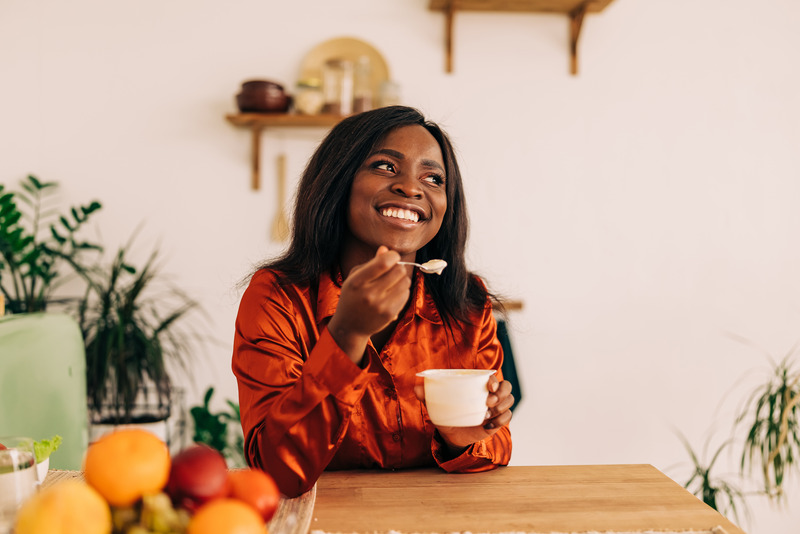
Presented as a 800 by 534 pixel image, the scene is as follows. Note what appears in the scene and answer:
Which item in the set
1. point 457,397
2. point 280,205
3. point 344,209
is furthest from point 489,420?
point 280,205

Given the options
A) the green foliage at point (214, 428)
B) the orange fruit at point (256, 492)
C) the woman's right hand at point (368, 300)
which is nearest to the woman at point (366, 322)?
the woman's right hand at point (368, 300)

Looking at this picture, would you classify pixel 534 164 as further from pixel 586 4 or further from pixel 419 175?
pixel 419 175

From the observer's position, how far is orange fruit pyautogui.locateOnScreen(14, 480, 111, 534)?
1.82 feet

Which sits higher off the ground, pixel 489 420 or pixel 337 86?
pixel 337 86

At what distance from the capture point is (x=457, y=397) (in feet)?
3.16

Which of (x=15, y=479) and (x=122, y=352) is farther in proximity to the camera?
(x=122, y=352)

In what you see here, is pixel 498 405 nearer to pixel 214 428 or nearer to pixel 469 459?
pixel 469 459

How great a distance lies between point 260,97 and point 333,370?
186cm

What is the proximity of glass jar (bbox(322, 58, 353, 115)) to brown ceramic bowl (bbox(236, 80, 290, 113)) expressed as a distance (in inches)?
8.0

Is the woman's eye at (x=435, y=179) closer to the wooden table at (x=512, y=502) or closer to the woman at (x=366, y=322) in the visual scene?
the woman at (x=366, y=322)

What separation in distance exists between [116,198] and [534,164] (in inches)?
72.3

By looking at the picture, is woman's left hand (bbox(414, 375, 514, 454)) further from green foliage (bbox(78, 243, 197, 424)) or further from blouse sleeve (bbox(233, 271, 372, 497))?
green foliage (bbox(78, 243, 197, 424))

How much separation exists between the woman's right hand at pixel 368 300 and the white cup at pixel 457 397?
112 mm

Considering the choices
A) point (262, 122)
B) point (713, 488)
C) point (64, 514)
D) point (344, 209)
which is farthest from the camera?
point (262, 122)
